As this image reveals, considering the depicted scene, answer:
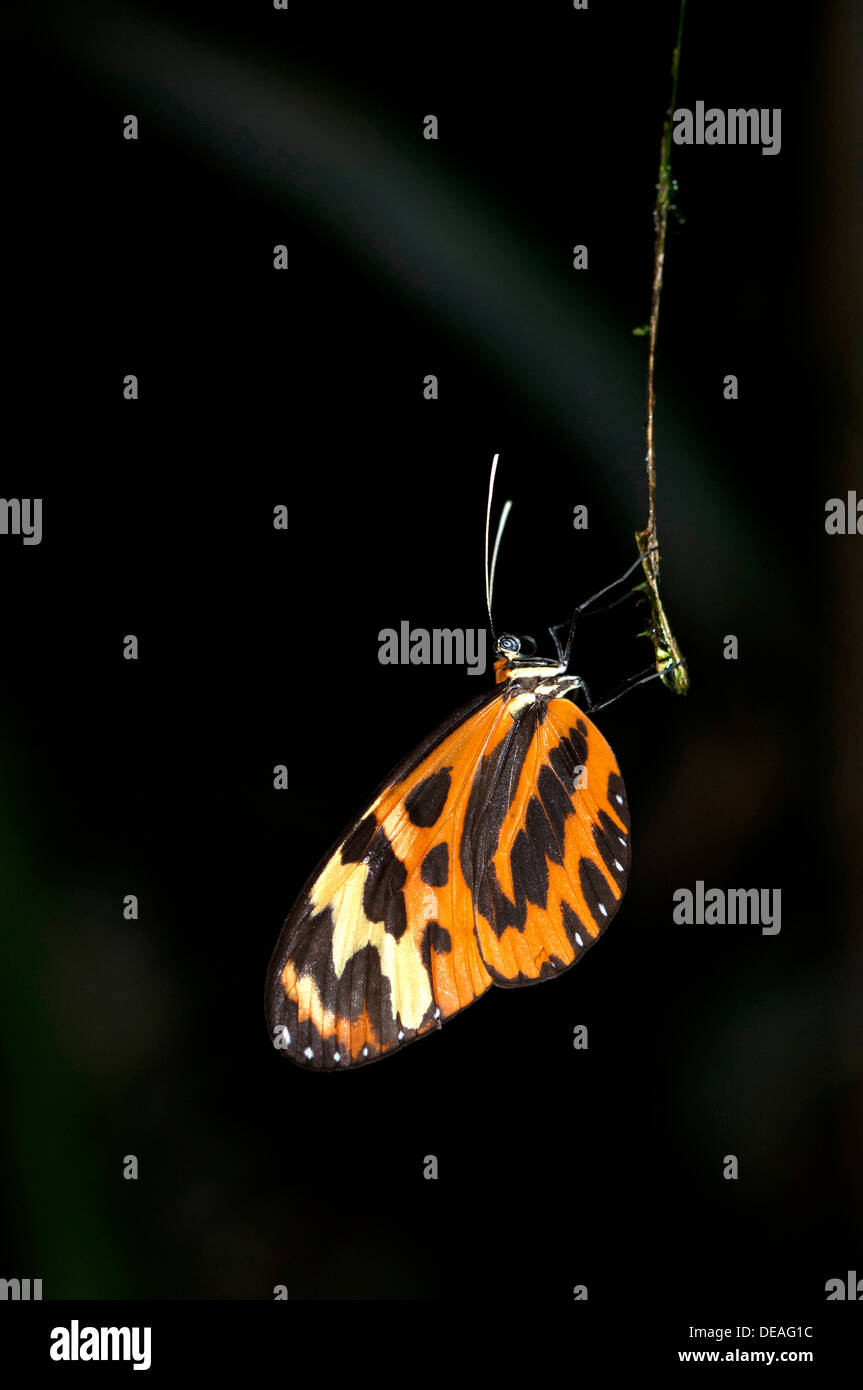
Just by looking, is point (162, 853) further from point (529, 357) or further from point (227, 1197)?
point (529, 357)

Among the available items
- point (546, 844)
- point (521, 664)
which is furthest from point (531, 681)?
point (546, 844)

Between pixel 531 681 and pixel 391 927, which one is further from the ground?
pixel 531 681

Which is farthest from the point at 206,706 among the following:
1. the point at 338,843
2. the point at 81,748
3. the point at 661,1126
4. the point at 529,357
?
the point at 661,1126

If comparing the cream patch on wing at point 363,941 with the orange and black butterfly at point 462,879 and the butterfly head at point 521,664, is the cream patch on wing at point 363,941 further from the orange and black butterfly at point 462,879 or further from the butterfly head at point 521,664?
the butterfly head at point 521,664

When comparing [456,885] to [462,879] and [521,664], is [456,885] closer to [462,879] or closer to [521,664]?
[462,879]

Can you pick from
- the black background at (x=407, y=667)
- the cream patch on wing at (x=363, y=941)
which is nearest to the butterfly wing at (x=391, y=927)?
the cream patch on wing at (x=363, y=941)

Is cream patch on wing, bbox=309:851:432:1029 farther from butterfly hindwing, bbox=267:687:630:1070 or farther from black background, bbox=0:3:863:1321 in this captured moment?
black background, bbox=0:3:863:1321

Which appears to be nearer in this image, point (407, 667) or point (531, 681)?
point (531, 681)
